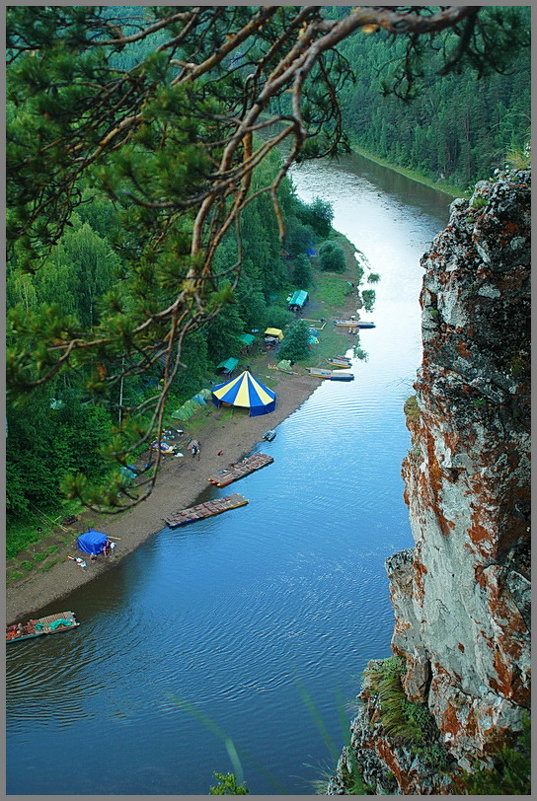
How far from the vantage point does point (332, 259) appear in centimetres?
3675

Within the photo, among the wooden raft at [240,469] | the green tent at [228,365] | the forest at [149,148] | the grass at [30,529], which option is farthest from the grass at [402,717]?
the green tent at [228,365]

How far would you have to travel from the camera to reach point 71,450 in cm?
2070

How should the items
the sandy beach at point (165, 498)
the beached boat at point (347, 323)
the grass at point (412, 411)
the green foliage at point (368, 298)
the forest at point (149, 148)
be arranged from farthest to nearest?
the green foliage at point (368, 298)
the beached boat at point (347, 323)
the sandy beach at point (165, 498)
the grass at point (412, 411)
the forest at point (149, 148)

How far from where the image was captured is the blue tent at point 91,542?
18.8 m

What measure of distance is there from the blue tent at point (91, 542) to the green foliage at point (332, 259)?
20810 mm

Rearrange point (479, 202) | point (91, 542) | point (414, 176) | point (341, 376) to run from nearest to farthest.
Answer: point (479, 202)
point (91, 542)
point (341, 376)
point (414, 176)

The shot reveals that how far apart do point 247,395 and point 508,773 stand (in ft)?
62.3

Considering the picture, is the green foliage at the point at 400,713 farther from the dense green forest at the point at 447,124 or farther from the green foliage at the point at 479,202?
the dense green forest at the point at 447,124

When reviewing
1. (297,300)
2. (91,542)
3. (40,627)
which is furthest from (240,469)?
(297,300)

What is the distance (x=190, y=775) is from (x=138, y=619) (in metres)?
4.21

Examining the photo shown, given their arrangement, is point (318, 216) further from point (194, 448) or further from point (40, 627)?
point (40, 627)

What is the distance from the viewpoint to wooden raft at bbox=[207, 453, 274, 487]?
862 inches

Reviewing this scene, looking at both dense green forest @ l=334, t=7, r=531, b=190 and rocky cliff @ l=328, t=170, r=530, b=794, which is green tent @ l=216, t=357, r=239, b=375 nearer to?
dense green forest @ l=334, t=7, r=531, b=190

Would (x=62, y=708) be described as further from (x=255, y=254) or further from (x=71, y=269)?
(x=255, y=254)
